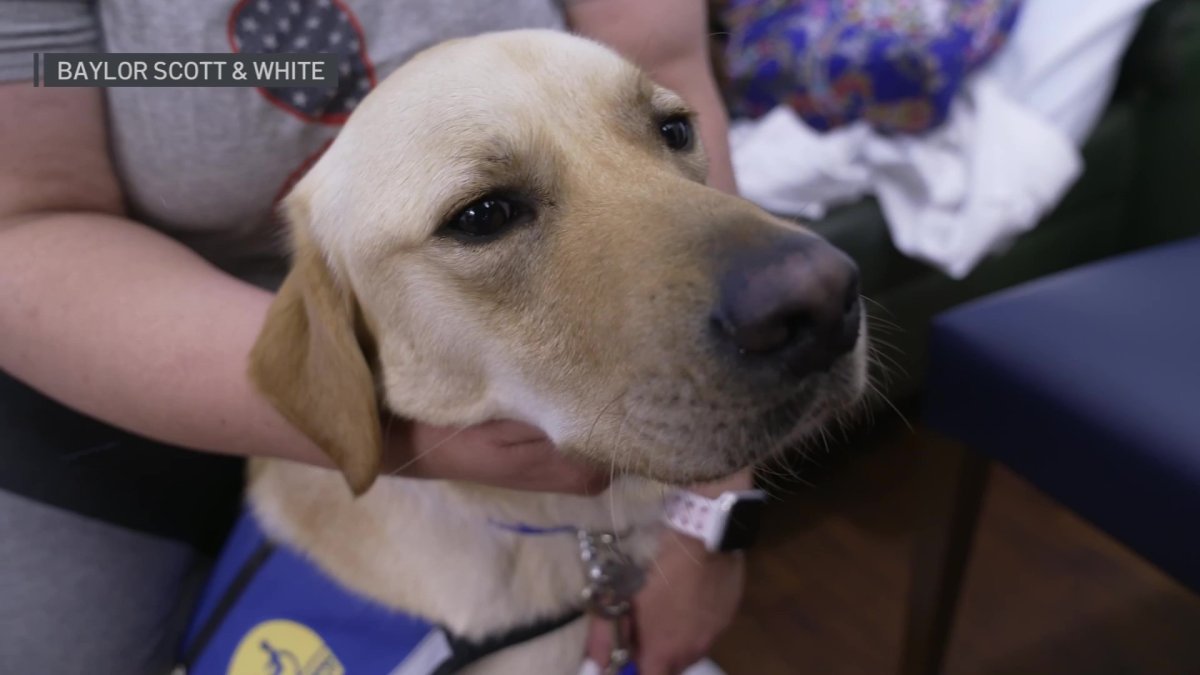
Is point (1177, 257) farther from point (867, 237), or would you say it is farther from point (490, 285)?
point (490, 285)

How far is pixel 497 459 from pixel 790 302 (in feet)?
1.25

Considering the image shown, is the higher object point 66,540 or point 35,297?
point 35,297

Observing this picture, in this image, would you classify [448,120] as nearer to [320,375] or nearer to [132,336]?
[320,375]

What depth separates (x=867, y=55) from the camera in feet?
5.90

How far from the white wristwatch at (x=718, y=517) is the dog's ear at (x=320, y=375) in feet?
1.34

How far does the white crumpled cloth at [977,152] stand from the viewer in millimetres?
1788

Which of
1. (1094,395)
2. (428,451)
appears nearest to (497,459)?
(428,451)

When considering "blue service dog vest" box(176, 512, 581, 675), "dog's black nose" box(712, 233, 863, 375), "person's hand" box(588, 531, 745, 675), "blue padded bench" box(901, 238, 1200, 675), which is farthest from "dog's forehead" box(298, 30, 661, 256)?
"blue padded bench" box(901, 238, 1200, 675)

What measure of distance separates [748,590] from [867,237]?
33.0 inches

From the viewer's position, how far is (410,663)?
0.95 metres

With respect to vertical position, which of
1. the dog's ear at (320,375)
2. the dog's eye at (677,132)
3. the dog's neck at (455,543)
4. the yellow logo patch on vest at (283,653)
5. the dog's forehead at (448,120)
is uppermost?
the dog's forehead at (448,120)

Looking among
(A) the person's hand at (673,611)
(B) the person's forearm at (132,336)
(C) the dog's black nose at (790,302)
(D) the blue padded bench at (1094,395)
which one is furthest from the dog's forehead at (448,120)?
(D) the blue padded bench at (1094,395)

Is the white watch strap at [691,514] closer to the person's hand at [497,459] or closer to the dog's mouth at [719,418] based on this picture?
the person's hand at [497,459]

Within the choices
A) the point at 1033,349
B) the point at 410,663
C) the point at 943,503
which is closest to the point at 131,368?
the point at 410,663
